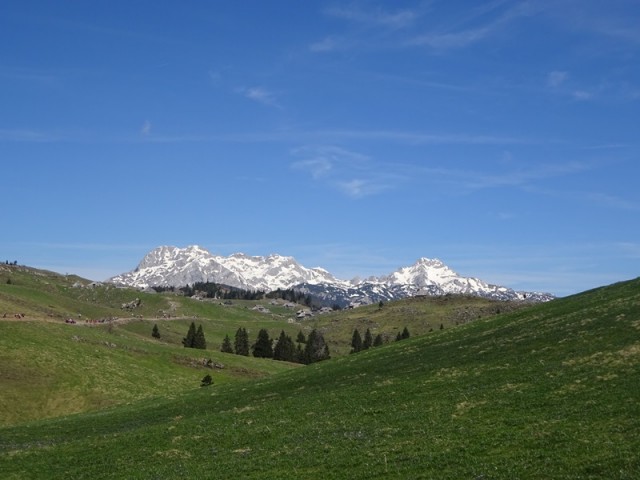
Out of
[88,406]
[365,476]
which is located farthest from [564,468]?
[88,406]

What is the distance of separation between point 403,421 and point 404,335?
153870mm

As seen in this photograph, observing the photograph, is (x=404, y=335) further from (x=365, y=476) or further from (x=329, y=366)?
(x=365, y=476)

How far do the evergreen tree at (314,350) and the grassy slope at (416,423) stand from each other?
10899cm

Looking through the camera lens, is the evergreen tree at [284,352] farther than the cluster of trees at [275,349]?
Yes

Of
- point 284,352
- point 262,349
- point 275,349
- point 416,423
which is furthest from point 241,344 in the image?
point 416,423

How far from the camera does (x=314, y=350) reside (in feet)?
575

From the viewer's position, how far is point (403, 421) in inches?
1449

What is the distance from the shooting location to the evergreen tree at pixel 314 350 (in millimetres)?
171250

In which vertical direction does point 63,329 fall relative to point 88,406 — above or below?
above

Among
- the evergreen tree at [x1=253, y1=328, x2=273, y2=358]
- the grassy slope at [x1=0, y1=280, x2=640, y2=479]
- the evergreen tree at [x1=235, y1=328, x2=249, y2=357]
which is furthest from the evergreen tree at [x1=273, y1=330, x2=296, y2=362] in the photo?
the grassy slope at [x1=0, y1=280, x2=640, y2=479]

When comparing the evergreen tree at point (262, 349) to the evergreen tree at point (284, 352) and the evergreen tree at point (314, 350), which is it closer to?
the evergreen tree at point (284, 352)

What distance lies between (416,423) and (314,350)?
14149 cm

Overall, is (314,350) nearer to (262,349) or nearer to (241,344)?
(262,349)

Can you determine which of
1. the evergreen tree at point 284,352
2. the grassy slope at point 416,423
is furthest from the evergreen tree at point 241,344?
the grassy slope at point 416,423
